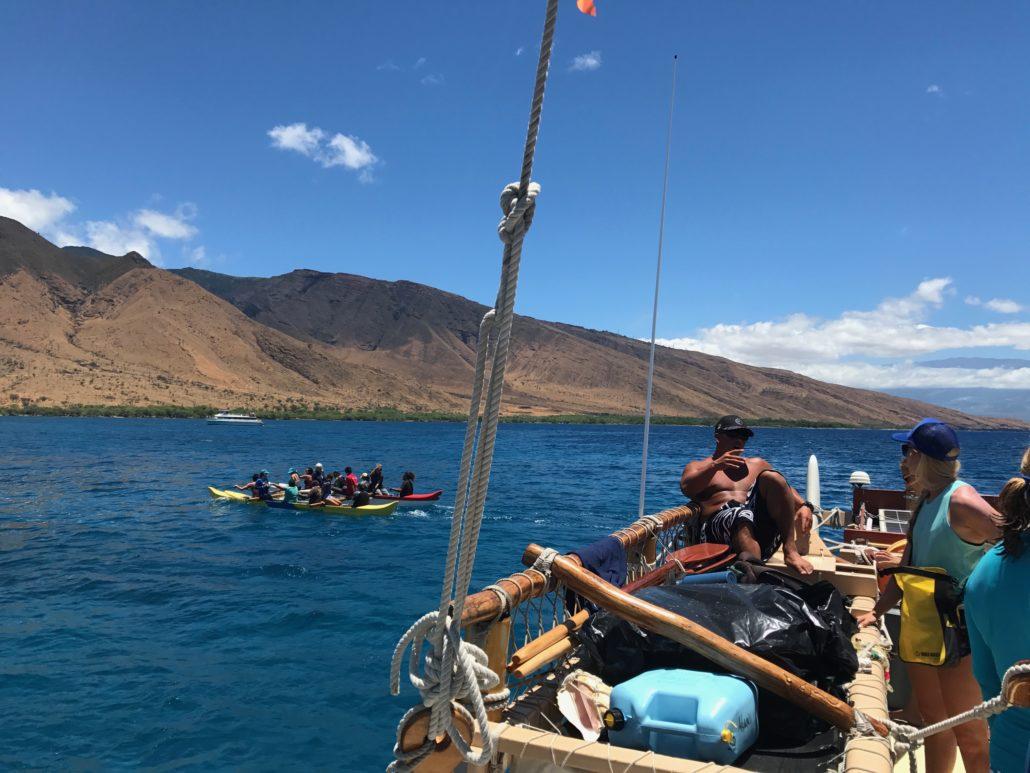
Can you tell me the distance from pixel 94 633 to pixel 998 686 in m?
13.6

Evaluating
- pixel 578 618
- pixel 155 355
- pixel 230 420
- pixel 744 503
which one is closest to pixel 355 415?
pixel 230 420

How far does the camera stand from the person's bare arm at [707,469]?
6.13m

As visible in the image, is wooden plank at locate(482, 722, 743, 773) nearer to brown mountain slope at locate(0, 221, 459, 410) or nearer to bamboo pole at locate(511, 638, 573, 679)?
bamboo pole at locate(511, 638, 573, 679)

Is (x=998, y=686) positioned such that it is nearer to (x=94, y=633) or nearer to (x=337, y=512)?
(x=94, y=633)

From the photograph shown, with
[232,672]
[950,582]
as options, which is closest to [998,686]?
[950,582]

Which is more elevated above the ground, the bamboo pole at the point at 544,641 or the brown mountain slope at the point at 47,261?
the brown mountain slope at the point at 47,261

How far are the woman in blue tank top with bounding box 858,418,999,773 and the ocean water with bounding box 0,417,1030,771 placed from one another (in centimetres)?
626

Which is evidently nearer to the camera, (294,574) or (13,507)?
(294,574)

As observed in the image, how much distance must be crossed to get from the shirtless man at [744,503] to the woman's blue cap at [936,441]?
5.14 ft

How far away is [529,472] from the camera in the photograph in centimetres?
4603

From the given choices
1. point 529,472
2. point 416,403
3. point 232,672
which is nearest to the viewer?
point 232,672

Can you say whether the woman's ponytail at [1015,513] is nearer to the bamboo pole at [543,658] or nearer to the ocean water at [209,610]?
the bamboo pole at [543,658]

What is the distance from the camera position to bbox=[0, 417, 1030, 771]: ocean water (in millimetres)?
8492

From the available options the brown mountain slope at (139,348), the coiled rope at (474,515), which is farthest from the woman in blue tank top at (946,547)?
the brown mountain slope at (139,348)
